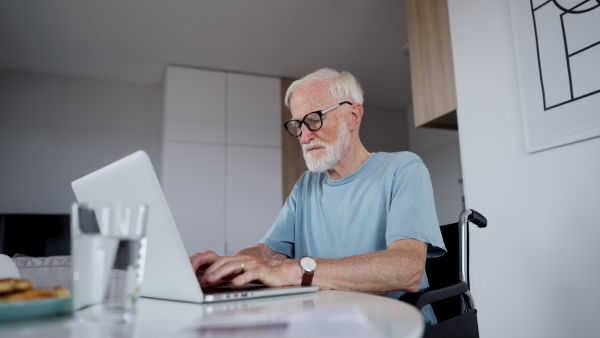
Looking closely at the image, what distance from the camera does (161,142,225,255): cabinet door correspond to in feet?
14.3

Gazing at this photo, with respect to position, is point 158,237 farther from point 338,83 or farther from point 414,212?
point 338,83

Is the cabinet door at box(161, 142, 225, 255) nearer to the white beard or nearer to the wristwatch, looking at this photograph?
the white beard

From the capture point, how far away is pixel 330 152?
153 centimetres

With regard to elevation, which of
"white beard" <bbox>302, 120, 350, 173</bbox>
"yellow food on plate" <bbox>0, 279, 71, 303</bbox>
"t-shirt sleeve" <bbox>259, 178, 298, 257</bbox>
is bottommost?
"yellow food on plate" <bbox>0, 279, 71, 303</bbox>

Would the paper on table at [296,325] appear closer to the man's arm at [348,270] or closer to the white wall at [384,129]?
the man's arm at [348,270]

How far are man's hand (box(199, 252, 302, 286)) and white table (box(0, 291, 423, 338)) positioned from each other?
112 millimetres

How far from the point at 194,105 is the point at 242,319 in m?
4.29

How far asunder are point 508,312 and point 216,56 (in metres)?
3.53

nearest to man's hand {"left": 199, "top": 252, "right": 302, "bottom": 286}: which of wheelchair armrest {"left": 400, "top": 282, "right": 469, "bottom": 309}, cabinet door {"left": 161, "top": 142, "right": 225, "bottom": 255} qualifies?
wheelchair armrest {"left": 400, "top": 282, "right": 469, "bottom": 309}

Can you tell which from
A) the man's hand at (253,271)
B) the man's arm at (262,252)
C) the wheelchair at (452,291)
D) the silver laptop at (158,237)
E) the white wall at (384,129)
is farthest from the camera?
the white wall at (384,129)

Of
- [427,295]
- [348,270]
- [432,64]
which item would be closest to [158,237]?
[348,270]

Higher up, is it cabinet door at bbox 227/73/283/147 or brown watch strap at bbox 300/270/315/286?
cabinet door at bbox 227/73/283/147

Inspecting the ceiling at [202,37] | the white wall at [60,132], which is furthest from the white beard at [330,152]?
the white wall at [60,132]

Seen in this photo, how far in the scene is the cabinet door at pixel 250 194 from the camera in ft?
15.0
